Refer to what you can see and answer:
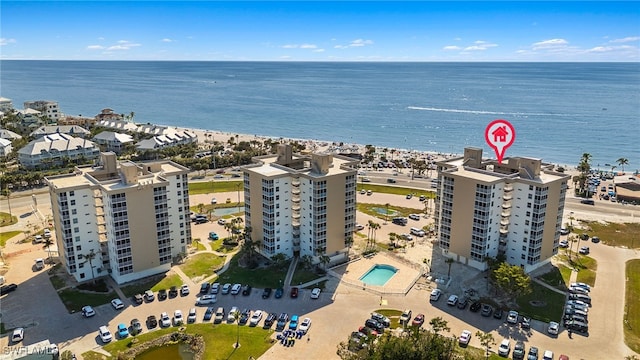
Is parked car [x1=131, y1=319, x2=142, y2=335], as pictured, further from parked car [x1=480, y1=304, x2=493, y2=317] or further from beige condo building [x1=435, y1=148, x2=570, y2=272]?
beige condo building [x1=435, y1=148, x2=570, y2=272]

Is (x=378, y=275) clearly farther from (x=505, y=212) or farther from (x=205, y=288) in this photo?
(x=205, y=288)

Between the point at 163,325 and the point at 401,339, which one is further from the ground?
the point at 401,339

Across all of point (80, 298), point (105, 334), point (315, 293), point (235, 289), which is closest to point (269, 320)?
point (315, 293)

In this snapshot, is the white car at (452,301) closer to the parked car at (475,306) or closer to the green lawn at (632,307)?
the parked car at (475,306)

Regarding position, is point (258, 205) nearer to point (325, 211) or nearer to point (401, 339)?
point (325, 211)

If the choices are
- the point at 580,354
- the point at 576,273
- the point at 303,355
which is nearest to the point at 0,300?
the point at 303,355

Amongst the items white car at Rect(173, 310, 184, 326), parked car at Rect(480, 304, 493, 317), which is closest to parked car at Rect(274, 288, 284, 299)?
white car at Rect(173, 310, 184, 326)
